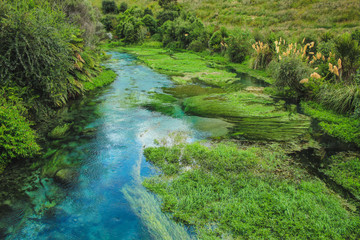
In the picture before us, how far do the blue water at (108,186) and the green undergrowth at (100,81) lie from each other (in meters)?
3.31

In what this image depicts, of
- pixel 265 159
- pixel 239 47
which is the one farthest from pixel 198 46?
pixel 265 159

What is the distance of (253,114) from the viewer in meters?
8.95

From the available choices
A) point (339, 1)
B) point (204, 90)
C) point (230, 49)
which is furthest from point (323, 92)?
point (339, 1)

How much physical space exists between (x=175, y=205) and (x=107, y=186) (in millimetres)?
1774

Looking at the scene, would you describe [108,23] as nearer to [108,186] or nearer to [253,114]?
[253,114]

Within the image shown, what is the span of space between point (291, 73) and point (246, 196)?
26.6 feet

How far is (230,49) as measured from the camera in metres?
21.6

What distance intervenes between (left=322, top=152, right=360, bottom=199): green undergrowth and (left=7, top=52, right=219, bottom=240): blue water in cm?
353

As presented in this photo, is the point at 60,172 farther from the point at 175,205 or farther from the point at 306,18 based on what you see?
the point at 306,18

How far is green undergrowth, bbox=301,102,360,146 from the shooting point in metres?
6.96

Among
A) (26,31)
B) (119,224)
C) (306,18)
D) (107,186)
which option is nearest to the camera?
(119,224)

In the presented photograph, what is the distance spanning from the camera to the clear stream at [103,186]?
13.4ft

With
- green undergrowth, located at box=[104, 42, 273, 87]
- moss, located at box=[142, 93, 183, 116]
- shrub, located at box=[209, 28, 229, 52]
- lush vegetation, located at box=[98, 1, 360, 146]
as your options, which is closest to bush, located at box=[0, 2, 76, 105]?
moss, located at box=[142, 93, 183, 116]

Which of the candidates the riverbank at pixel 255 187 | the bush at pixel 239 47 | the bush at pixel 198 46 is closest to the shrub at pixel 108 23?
the bush at pixel 198 46
